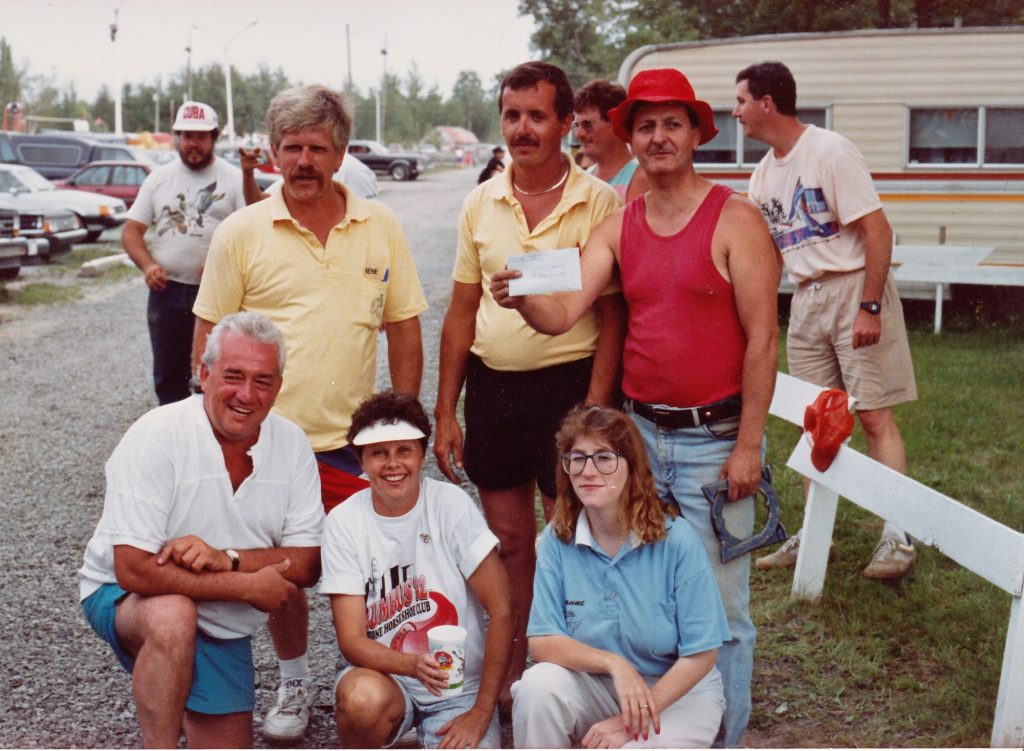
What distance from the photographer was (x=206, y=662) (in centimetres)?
310

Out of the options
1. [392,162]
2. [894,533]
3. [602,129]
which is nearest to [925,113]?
[602,129]

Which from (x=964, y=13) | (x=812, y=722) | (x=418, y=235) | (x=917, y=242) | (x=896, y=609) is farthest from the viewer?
(x=418, y=235)

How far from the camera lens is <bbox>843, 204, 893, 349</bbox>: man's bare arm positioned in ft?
15.6

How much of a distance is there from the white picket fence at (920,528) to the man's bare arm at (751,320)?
0.60m

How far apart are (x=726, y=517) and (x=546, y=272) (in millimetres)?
837

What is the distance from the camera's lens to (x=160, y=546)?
3029 millimetres

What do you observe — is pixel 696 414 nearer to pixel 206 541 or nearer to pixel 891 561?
pixel 206 541

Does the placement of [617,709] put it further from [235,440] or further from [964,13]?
[964,13]

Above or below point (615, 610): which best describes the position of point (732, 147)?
above

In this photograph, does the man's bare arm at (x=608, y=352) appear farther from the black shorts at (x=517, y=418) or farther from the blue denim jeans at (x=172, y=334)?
the blue denim jeans at (x=172, y=334)

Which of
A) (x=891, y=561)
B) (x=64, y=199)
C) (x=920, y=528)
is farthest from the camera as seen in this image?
(x=64, y=199)

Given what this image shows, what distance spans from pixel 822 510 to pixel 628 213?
71.8 inches

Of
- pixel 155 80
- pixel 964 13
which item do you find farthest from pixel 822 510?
pixel 155 80

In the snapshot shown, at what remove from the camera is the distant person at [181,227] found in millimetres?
6062
